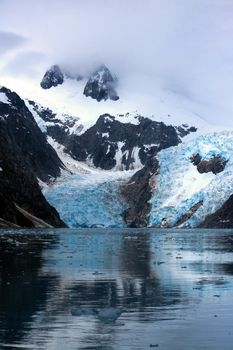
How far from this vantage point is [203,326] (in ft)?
54.4

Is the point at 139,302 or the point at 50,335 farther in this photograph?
the point at 139,302

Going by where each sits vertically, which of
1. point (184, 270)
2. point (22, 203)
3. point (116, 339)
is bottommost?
point (116, 339)

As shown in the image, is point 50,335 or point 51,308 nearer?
point 50,335

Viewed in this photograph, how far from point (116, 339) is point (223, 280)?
533 inches

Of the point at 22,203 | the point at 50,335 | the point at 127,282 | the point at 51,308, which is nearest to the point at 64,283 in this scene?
the point at 127,282

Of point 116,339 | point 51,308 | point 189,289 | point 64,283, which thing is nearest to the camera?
point 116,339

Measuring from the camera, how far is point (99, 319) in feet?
56.9

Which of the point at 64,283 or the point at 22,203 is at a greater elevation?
the point at 22,203

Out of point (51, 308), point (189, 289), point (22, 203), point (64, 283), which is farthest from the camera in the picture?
point (22, 203)

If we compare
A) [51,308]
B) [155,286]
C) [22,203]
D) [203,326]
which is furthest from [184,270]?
[22,203]

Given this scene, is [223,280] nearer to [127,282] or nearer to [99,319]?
[127,282]

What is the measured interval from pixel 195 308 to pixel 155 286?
589cm

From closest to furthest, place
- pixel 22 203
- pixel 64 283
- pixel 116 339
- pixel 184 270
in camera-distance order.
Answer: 1. pixel 116 339
2. pixel 64 283
3. pixel 184 270
4. pixel 22 203

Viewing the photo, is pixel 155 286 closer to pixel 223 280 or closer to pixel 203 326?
pixel 223 280
